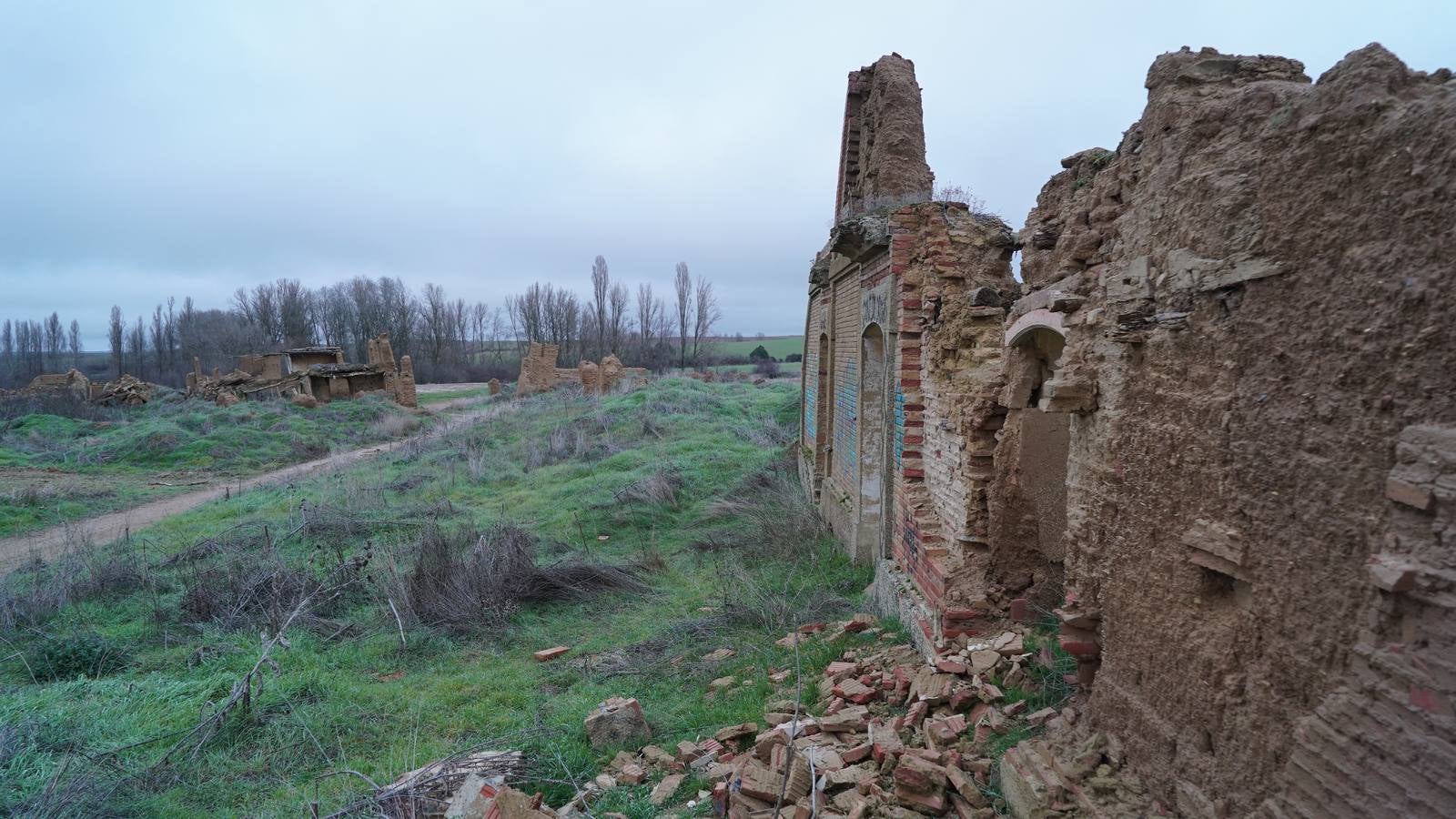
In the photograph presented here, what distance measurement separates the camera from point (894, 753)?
3.77 meters

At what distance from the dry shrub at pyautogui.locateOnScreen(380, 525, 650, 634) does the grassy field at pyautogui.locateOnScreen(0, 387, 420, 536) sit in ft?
29.9

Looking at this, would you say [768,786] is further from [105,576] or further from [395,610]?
[105,576]

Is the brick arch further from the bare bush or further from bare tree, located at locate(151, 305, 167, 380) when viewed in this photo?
bare tree, located at locate(151, 305, 167, 380)

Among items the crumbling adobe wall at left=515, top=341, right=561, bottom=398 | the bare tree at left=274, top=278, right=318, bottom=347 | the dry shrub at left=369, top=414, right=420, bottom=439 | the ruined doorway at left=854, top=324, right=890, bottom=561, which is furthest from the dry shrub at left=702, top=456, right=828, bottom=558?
the bare tree at left=274, top=278, right=318, bottom=347

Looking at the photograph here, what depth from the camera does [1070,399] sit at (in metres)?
3.41

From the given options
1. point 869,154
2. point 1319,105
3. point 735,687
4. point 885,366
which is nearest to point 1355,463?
point 1319,105

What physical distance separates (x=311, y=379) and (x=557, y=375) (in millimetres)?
9639

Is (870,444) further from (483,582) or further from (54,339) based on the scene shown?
(54,339)

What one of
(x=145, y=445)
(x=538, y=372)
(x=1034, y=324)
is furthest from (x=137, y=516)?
(x=538, y=372)

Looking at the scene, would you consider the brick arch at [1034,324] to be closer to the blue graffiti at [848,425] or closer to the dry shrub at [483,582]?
the blue graffiti at [848,425]

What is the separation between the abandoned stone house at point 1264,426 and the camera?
70.4 inches

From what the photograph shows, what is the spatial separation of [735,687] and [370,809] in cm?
256

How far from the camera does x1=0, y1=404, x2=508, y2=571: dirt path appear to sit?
1065cm

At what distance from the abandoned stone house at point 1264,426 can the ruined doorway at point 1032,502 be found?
0.57 meters
